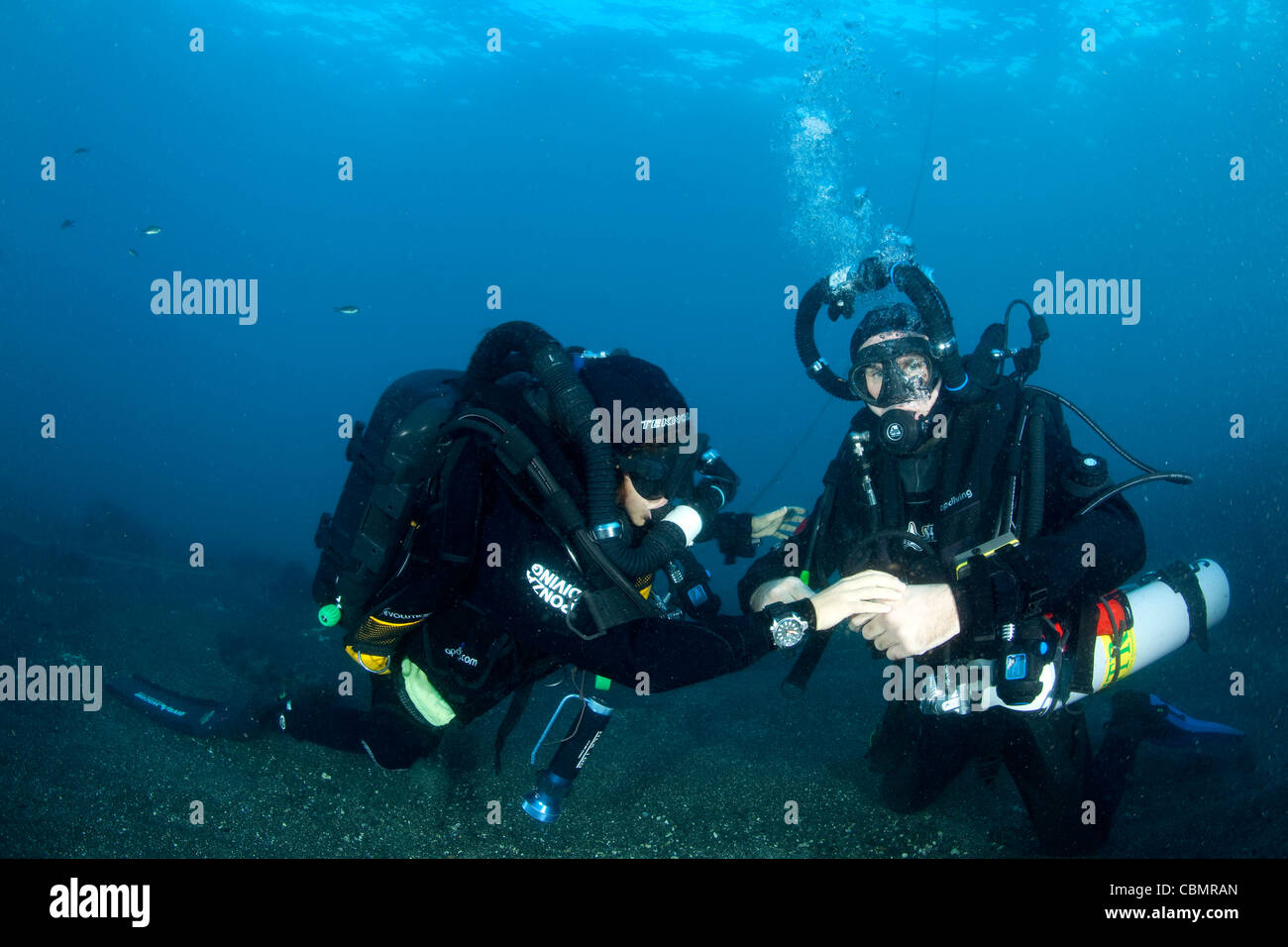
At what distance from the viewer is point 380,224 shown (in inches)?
3344

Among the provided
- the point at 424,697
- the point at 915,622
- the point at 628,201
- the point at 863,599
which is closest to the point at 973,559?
the point at 915,622

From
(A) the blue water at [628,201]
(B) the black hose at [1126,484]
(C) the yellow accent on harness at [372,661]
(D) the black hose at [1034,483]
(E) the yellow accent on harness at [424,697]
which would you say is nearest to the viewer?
(B) the black hose at [1126,484]

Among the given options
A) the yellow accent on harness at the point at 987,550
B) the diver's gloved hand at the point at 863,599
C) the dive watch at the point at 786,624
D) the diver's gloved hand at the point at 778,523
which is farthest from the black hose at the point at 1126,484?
the diver's gloved hand at the point at 778,523

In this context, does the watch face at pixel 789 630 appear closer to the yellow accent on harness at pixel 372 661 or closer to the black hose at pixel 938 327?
the black hose at pixel 938 327

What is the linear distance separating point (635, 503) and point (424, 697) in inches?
78.4

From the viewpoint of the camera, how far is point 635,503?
327cm

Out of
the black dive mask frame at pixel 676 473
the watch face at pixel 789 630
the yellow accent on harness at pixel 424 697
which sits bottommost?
the yellow accent on harness at pixel 424 697

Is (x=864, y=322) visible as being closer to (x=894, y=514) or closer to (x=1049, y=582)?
(x=894, y=514)

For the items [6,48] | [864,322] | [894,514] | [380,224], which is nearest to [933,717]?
[894,514]

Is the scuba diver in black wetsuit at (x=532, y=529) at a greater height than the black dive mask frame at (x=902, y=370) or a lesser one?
lesser

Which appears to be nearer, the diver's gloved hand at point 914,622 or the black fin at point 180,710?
the diver's gloved hand at point 914,622

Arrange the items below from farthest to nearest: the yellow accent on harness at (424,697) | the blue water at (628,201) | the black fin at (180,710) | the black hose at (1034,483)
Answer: the blue water at (628,201), the black fin at (180,710), the yellow accent on harness at (424,697), the black hose at (1034,483)

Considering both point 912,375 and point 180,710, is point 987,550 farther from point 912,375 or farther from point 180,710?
point 180,710

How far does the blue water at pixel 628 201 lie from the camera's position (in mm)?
30625
